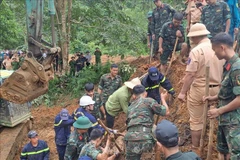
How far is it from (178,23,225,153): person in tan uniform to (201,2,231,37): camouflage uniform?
8.21ft

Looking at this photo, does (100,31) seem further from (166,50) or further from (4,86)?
(4,86)

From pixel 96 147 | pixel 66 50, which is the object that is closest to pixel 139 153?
pixel 96 147

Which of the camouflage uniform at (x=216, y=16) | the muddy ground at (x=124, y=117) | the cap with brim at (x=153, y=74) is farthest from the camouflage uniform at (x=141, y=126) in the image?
the camouflage uniform at (x=216, y=16)

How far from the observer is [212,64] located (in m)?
4.71

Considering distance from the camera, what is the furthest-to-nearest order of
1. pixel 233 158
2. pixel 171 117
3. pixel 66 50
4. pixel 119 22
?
1. pixel 66 50
2. pixel 119 22
3. pixel 171 117
4. pixel 233 158

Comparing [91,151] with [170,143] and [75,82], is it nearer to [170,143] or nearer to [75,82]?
[170,143]

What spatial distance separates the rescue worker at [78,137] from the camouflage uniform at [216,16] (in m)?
3.74

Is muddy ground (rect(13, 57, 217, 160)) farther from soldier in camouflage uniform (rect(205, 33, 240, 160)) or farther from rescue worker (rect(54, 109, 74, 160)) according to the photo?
rescue worker (rect(54, 109, 74, 160))

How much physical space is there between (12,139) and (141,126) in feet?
14.6

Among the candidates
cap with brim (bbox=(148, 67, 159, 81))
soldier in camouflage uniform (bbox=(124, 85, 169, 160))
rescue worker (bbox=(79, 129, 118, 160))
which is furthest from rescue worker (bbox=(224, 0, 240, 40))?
rescue worker (bbox=(79, 129, 118, 160))

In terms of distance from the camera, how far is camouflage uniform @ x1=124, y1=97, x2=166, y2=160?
15.7 ft

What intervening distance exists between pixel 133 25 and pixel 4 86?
9068 mm

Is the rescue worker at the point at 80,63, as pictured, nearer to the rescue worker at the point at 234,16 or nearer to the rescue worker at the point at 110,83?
the rescue worker at the point at 110,83

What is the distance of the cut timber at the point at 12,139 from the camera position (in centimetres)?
745
